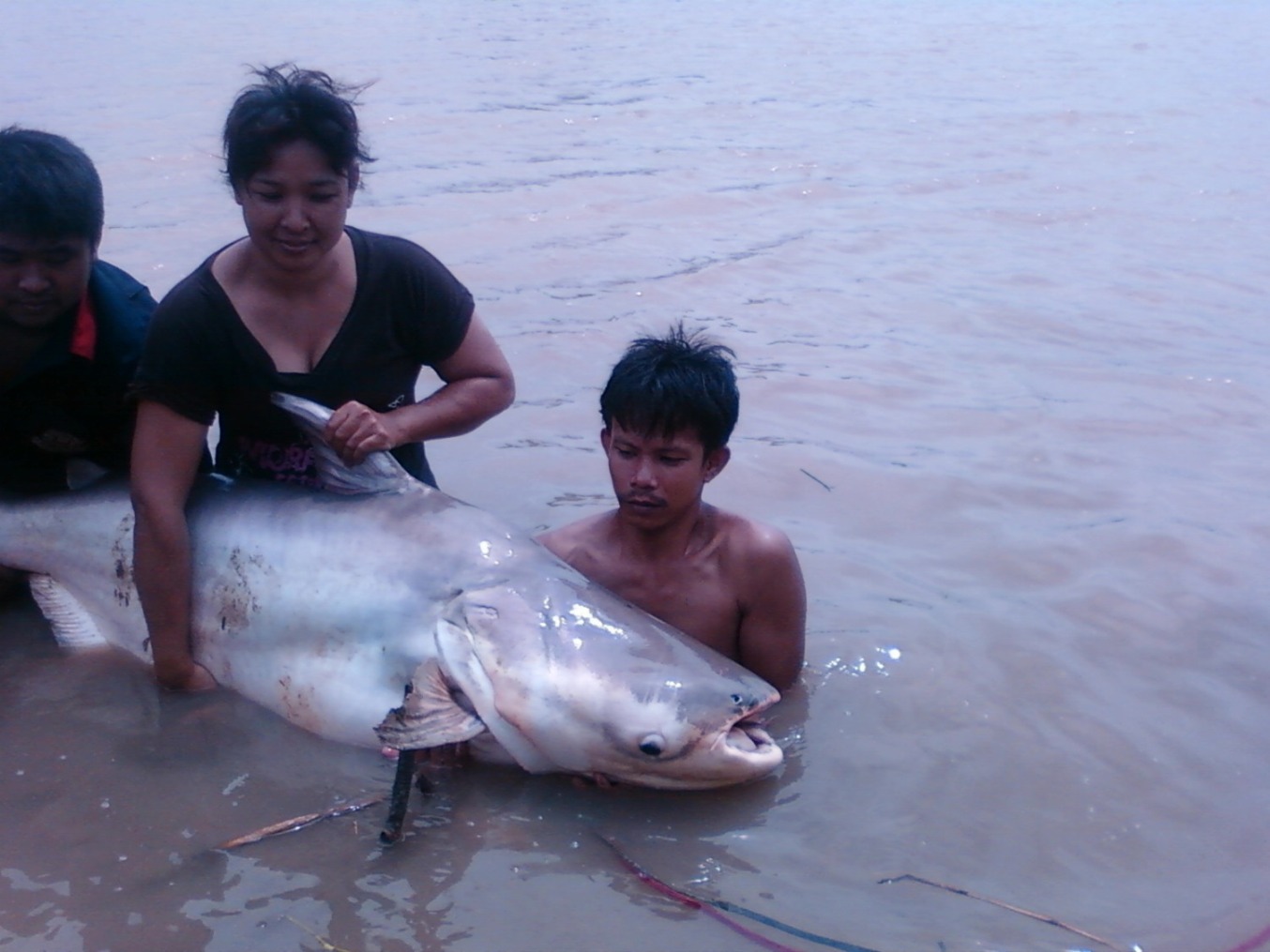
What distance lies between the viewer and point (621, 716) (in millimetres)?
2416

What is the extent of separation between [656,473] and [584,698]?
581 mm

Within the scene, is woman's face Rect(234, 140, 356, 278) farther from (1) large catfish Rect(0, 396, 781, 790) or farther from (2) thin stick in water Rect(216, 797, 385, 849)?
(2) thin stick in water Rect(216, 797, 385, 849)

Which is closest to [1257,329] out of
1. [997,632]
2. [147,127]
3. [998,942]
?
[997,632]

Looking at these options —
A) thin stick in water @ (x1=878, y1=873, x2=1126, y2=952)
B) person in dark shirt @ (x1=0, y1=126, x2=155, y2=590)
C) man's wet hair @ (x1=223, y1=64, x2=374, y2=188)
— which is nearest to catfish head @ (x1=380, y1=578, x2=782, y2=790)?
thin stick in water @ (x1=878, y1=873, x2=1126, y2=952)

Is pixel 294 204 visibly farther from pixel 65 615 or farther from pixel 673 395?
pixel 65 615

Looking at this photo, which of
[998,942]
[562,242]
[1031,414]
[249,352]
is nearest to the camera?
[998,942]

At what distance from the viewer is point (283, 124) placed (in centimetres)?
266

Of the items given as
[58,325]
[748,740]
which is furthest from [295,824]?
[58,325]

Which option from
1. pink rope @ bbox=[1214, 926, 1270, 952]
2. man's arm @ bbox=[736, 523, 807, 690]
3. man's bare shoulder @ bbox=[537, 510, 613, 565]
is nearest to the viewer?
pink rope @ bbox=[1214, 926, 1270, 952]

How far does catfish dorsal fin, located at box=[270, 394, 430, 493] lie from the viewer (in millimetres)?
2779

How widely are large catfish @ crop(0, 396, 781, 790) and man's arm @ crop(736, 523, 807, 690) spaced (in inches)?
11.8

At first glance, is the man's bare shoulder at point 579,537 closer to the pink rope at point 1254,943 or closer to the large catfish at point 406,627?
the large catfish at point 406,627

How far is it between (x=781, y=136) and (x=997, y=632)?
269 inches

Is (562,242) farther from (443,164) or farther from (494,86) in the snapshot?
(494,86)
